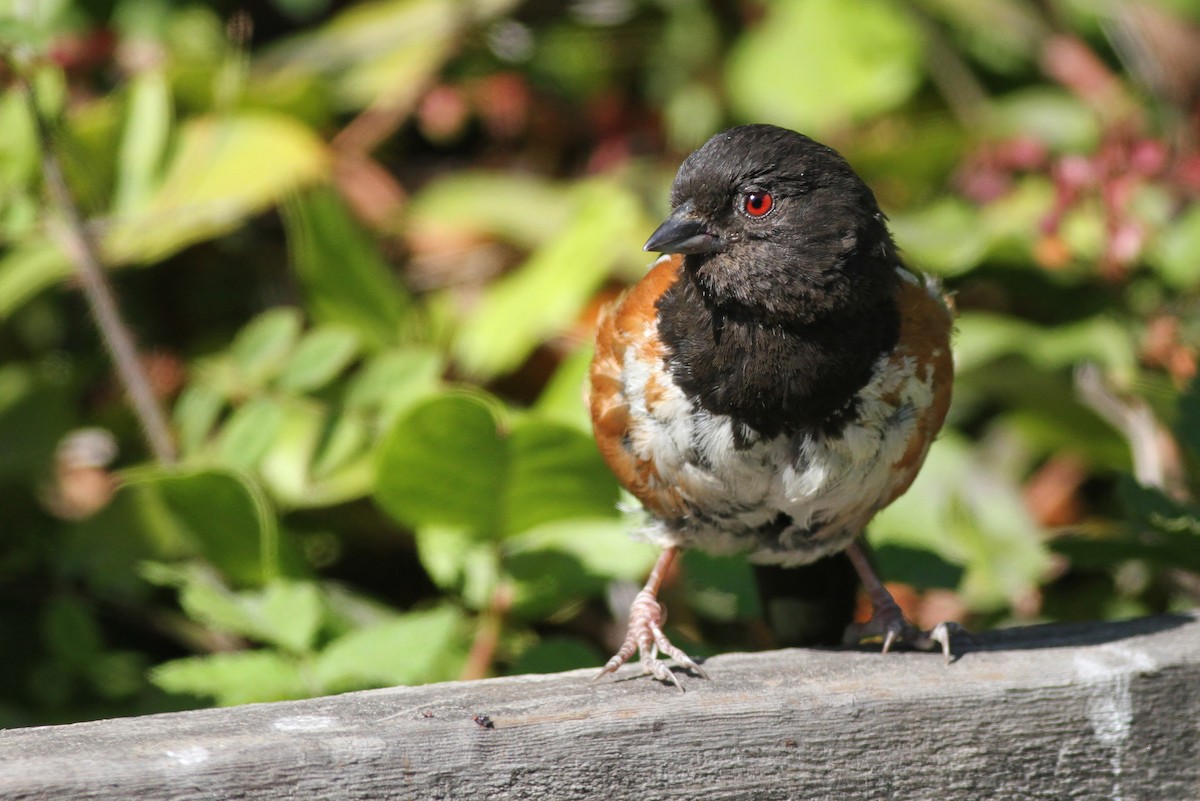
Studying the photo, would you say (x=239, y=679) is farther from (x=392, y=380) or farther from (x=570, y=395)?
(x=570, y=395)

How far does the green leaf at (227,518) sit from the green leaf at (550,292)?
806 millimetres

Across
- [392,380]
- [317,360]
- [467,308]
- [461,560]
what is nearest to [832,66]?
[467,308]

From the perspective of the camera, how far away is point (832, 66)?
4.20 m

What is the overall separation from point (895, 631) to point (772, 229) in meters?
0.71

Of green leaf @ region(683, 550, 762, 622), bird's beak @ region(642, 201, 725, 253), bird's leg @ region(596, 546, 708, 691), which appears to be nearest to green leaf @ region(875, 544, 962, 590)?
green leaf @ region(683, 550, 762, 622)

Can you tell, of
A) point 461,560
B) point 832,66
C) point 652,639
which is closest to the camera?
point 652,639

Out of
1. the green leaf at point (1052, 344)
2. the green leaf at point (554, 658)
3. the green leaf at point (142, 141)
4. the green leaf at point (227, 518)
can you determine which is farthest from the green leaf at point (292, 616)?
the green leaf at point (1052, 344)


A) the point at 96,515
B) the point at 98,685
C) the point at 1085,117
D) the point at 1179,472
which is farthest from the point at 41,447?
the point at 1085,117

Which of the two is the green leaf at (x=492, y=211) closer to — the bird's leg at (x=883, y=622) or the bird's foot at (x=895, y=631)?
the bird's leg at (x=883, y=622)

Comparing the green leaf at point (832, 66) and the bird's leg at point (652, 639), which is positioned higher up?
the green leaf at point (832, 66)

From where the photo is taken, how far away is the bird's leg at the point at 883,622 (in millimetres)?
2166

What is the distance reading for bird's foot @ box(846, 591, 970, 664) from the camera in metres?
2.06

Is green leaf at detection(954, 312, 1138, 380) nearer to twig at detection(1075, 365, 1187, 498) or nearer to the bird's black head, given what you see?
twig at detection(1075, 365, 1187, 498)

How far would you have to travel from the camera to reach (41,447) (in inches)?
120
